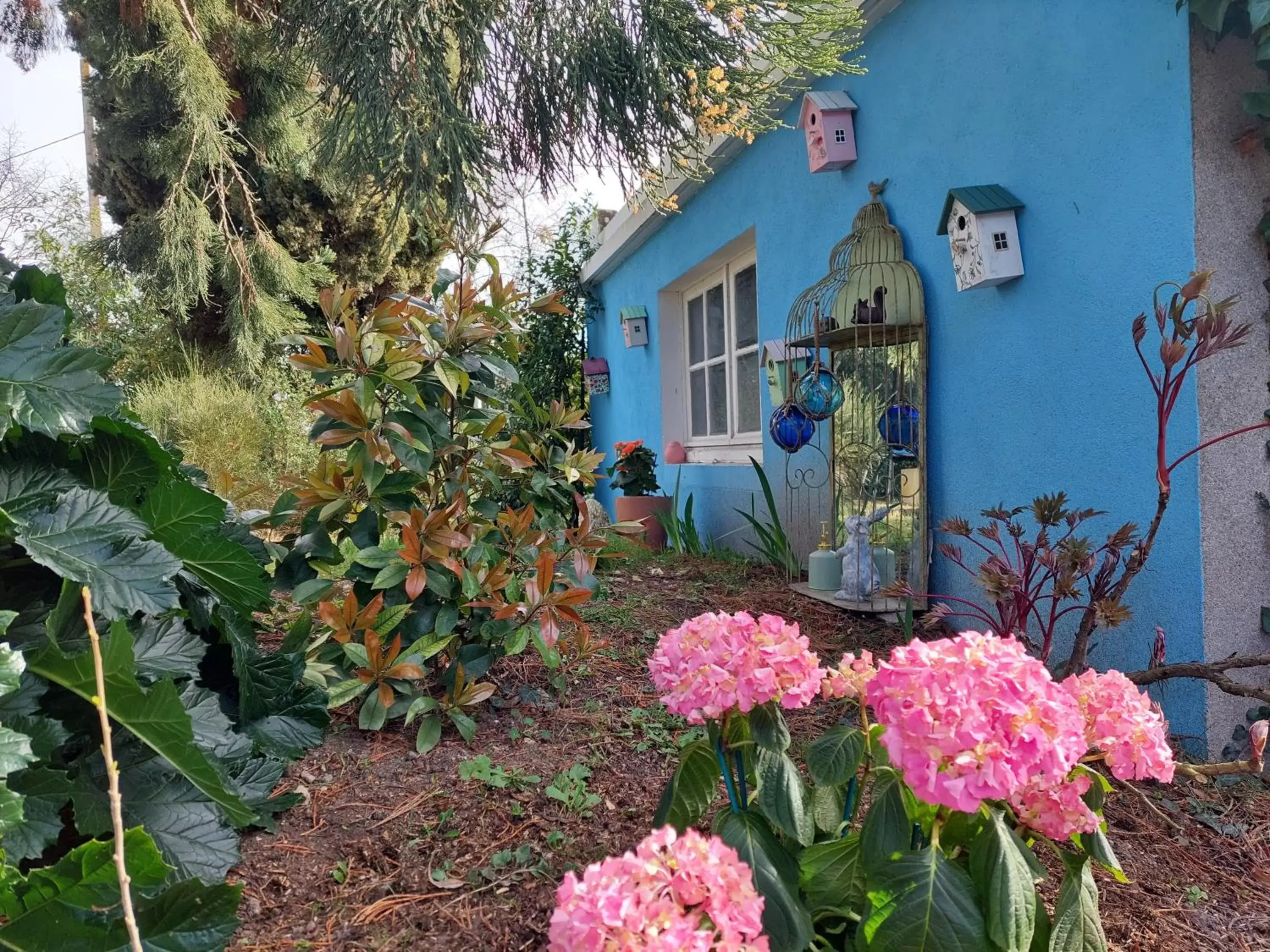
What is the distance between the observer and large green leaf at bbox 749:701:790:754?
106 centimetres

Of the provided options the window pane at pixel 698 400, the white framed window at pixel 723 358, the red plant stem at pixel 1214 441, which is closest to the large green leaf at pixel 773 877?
the red plant stem at pixel 1214 441

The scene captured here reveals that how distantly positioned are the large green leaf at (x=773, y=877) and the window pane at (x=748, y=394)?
3.81 metres

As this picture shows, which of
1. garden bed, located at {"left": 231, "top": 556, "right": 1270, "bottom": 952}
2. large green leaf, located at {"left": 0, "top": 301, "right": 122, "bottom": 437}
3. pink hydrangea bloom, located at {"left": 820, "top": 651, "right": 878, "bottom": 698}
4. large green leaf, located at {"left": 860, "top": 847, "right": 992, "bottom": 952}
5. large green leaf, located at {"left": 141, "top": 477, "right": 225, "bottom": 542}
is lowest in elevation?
garden bed, located at {"left": 231, "top": 556, "right": 1270, "bottom": 952}

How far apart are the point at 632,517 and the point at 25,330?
4541 millimetres

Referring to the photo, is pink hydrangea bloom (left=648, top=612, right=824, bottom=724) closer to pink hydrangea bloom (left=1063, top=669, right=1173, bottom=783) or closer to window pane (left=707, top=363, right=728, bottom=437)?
pink hydrangea bloom (left=1063, top=669, right=1173, bottom=783)

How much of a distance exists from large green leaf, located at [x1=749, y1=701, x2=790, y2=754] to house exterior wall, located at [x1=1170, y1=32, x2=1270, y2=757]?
1397 mm

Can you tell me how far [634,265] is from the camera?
677cm

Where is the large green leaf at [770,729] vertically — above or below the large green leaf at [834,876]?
above

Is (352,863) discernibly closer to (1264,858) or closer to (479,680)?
(479,680)

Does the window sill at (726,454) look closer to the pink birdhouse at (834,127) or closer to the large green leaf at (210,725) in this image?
the pink birdhouse at (834,127)

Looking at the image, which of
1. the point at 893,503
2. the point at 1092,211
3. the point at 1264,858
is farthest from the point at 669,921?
the point at 893,503

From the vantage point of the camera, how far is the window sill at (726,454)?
4.85 meters

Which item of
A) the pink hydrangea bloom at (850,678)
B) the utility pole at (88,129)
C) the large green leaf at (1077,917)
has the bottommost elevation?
the large green leaf at (1077,917)


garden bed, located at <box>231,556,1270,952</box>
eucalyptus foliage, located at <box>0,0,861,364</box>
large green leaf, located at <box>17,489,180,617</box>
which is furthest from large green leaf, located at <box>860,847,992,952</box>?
eucalyptus foliage, located at <box>0,0,861,364</box>
